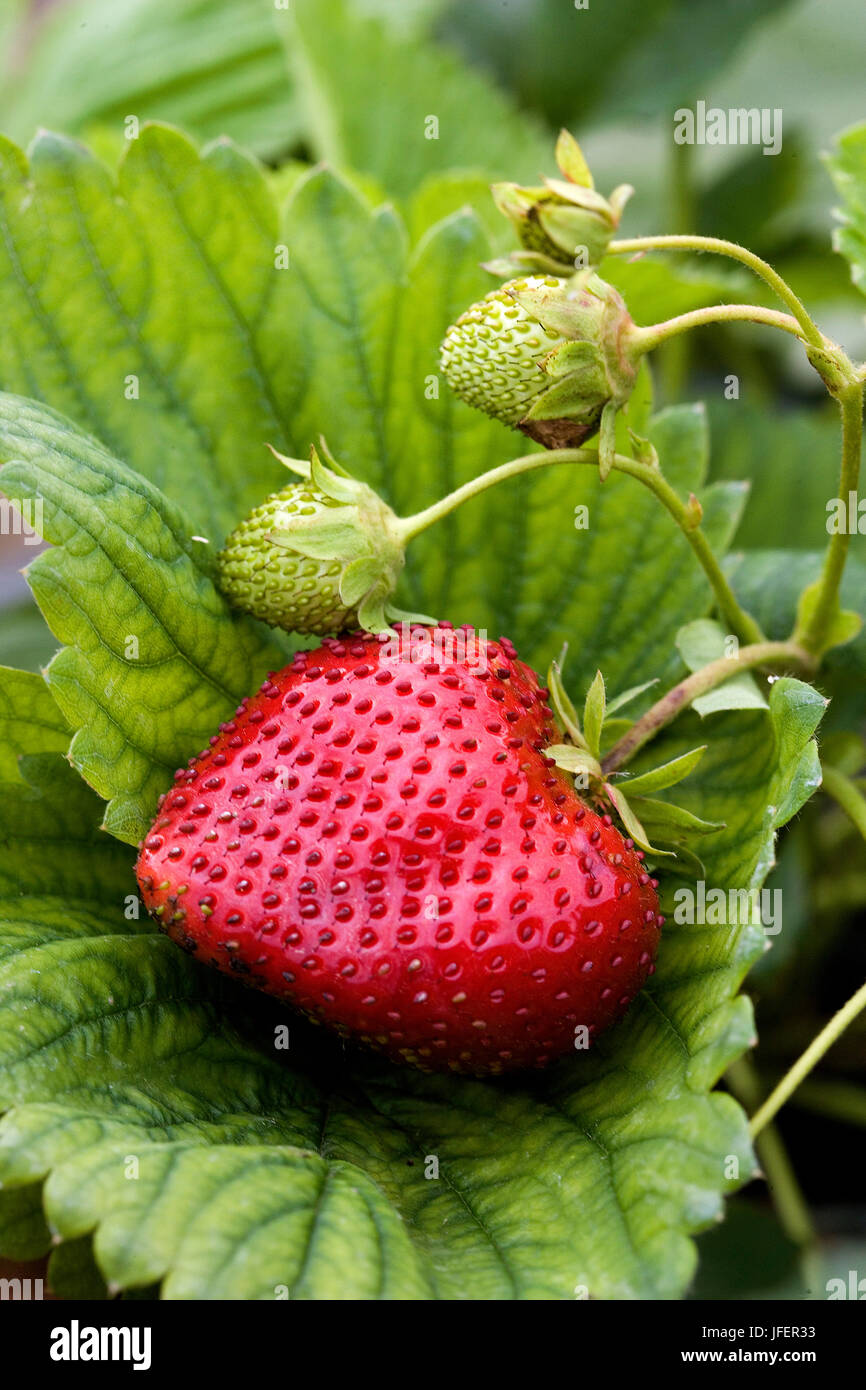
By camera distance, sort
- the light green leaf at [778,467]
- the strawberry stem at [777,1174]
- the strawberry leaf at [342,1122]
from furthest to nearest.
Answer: the light green leaf at [778,467] < the strawberry stem at [777,1174] < the strawberry leaf at [342,1122]

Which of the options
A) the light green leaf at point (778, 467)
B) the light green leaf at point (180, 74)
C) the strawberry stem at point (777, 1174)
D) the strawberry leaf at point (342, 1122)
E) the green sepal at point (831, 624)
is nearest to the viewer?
the strawberry leaf at point (342, 1122)

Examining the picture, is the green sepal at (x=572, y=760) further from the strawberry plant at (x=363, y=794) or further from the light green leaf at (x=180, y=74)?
the light green leaf at (x=180, y=74)

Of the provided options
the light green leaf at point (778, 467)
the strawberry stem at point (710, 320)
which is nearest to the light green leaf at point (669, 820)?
the strawberry stem at point (710, 320)

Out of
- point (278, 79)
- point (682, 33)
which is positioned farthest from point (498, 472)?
point (278, 79)

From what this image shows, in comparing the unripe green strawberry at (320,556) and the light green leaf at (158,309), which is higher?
the light green leaf at (158,309)

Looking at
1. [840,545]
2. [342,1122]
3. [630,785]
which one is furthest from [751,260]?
[342,1122]

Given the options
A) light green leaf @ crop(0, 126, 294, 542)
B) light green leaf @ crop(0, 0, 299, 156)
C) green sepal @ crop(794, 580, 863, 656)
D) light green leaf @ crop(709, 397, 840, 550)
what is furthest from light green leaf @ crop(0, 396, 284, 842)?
light green leaf @ crop(0, 0, 299, 156)

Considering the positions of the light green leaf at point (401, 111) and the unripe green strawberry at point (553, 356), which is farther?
the light green leaf at point (401, 111)

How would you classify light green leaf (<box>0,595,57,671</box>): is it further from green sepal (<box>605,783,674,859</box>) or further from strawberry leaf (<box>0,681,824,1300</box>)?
green sepal (<box>605,783,674,859</box>)
